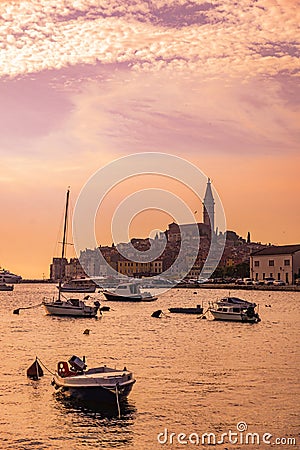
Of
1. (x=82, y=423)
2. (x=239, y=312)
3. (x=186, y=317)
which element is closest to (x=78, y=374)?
(x=82, y=423)

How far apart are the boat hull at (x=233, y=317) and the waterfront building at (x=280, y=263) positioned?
115m

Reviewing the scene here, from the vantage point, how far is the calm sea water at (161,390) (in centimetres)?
2475

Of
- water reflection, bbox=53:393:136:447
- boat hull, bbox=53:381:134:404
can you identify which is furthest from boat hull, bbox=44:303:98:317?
boat hull, bbox=53:381:134:404

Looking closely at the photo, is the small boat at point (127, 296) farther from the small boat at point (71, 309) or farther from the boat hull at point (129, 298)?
the small boat at point (71, 309)

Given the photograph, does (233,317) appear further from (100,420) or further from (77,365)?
(100,420)

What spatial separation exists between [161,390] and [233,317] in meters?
42.3

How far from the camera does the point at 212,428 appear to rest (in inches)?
1005

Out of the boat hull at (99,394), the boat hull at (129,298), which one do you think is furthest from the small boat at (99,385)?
the boat hull at (129,298)

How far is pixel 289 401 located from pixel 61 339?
1180 inches

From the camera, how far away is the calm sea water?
2475 cm

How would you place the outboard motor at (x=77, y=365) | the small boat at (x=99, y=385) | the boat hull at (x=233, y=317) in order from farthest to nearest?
the boat hull at (x=233, y=317) < the outboard motor at (x=77, y=365) < the small boat at (x=99, y=385)

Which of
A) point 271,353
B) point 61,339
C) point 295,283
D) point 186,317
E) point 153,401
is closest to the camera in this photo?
point 153,401

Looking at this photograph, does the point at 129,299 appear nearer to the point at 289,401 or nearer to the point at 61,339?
the point at 61,339

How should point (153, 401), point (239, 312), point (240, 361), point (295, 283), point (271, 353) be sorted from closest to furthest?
point (153, 401) < point (240, 361) < point (271, 353) < point (239, 312) < point (295, 283)
